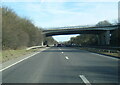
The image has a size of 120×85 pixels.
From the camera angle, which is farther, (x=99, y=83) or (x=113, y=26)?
(x=113, y=26)

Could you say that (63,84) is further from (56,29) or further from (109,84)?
(56,29)

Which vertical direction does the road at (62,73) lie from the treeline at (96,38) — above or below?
below

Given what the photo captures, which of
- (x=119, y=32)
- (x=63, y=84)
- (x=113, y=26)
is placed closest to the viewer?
(x=63, y=84)

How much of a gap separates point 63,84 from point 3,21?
103 ft

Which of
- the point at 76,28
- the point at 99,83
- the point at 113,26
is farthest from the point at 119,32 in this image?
the point at 99,83

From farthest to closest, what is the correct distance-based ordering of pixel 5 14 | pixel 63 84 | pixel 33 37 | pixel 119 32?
1. pixel 33 37
2. pixel 119 32
3. pixel 5 14
4. pixel 63 84

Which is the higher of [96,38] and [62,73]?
[96,38]

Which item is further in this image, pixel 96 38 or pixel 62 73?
pixel 96 38

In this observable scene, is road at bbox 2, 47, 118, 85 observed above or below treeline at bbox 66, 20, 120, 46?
below

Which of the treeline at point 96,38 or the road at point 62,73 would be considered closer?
the road at point 62,73

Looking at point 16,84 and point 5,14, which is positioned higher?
point 5,14

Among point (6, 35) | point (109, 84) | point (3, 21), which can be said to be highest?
point (3, 21)

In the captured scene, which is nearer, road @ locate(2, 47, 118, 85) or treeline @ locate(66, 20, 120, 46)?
road @ locate(2, 47, 118, 85)

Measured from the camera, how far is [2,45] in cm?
3891
